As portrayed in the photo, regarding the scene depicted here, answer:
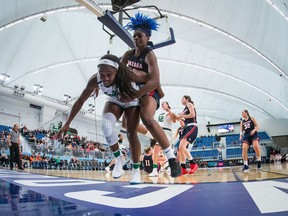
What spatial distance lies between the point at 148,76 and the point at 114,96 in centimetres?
43

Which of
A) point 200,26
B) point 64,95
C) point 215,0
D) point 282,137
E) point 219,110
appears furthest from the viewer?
point 219,110

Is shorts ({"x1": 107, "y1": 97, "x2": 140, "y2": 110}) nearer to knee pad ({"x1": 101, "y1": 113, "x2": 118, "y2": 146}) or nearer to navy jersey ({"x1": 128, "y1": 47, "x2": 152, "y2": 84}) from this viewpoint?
knee pad ({"x1": 101, "y1": 113, "x2": 118, "y2": 146})

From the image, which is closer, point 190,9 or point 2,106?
point 190,9

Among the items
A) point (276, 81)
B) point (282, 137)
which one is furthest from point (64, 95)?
point (282, 137)

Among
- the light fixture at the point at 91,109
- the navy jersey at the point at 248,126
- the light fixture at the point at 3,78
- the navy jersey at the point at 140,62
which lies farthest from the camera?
the light fixture at the point at 91,109

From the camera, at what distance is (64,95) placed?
94.9ft

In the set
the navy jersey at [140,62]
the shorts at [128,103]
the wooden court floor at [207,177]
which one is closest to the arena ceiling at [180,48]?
the wooden court floor at [207,177]

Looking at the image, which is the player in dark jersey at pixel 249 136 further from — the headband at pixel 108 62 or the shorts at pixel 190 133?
the headband at pixel 108 62

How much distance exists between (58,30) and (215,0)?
50.7 feet

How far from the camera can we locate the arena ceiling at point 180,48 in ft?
51.8

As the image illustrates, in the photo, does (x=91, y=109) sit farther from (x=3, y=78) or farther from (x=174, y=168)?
(x=174, y=168)

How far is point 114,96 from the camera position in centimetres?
270

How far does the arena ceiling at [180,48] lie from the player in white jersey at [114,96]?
7.85 m

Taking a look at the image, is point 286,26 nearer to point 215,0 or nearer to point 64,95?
point 215,0
